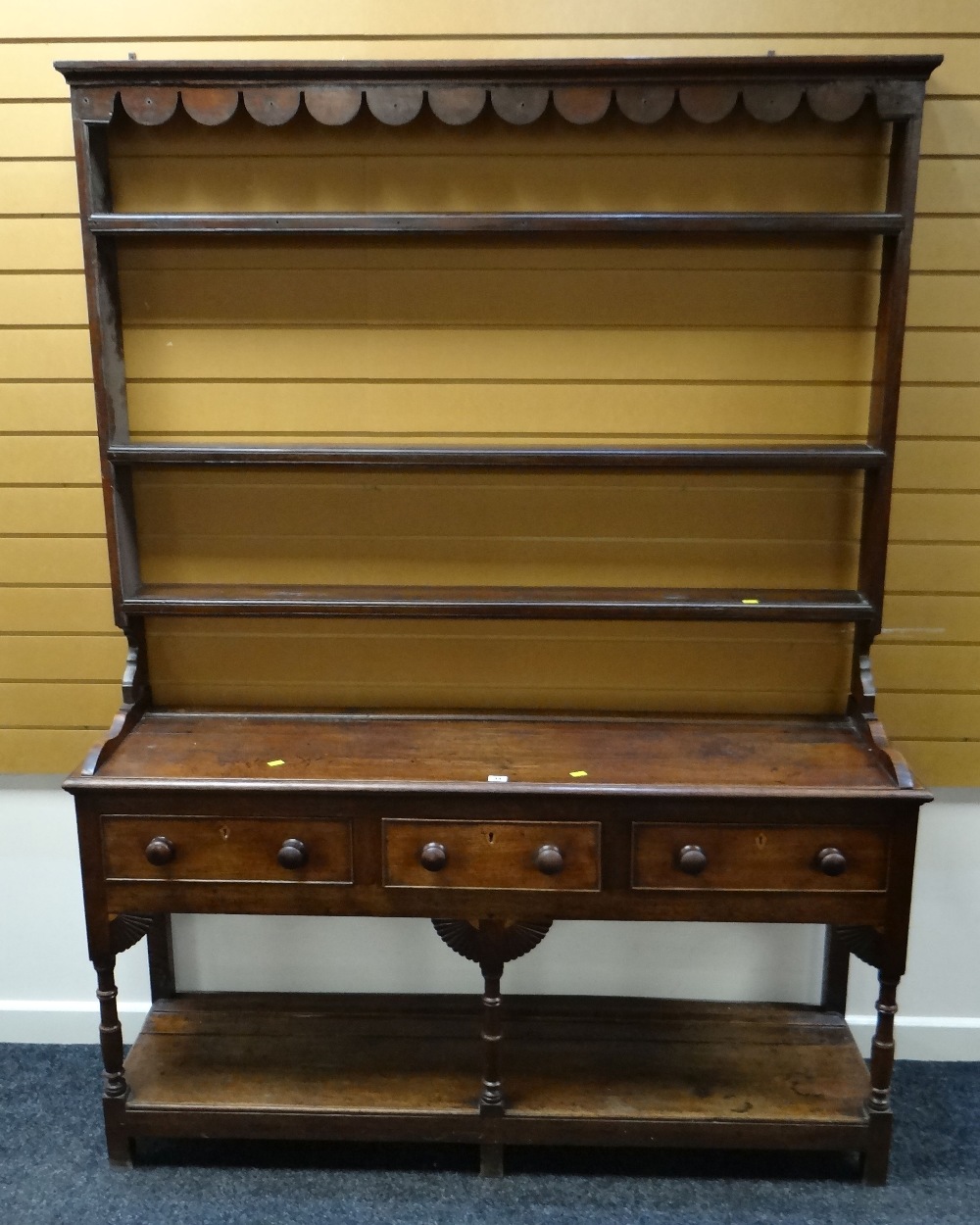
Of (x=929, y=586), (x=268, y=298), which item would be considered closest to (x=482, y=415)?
(x=268, y=298)

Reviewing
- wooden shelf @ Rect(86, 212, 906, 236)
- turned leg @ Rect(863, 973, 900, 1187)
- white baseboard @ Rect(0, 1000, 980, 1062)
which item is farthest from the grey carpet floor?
wooden shelf @ Rect(86, 212, 906, 236)

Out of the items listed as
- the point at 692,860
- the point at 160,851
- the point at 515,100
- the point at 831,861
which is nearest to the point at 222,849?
the point at 160,851

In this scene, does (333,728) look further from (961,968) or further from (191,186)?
(961,968)

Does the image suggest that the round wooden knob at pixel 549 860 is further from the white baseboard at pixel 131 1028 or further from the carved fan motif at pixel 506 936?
the white baseboard at pixel 131 1028

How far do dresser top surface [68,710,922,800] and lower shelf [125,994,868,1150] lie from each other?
76 centimetres

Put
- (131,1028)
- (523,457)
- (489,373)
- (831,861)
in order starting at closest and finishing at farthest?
1. (831,861)
2. (523,457)
3. (489,373)
4. (131,1028)

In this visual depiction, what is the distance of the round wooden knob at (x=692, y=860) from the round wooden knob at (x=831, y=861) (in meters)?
0.23

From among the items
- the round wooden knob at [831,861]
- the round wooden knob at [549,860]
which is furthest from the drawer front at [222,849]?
the round wooden knob at [831,861]

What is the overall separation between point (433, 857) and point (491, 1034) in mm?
433

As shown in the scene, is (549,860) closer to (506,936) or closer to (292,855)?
(506,936)

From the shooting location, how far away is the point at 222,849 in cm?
212

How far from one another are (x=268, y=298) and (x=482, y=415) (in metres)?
0.54

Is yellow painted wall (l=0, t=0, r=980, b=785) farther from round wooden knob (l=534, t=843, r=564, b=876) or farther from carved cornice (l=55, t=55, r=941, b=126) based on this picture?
round wooden knob (l=534, t=843, r=564, b=876)

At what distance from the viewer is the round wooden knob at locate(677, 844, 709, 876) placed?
6.73 ft
